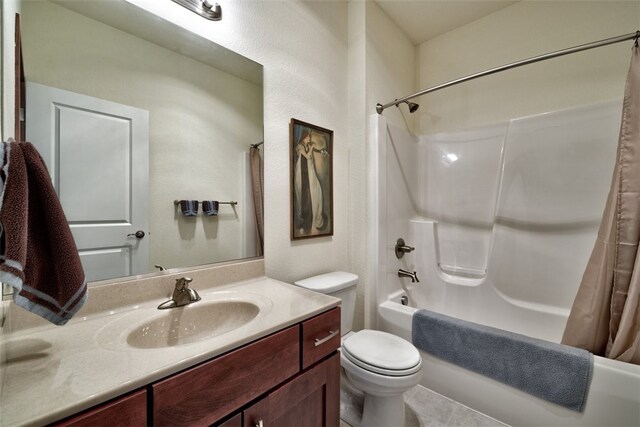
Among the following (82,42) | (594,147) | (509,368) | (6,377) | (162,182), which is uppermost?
(82,42)

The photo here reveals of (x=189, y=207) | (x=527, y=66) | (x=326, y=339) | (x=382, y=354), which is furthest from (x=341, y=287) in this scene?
(x=527, y=66)

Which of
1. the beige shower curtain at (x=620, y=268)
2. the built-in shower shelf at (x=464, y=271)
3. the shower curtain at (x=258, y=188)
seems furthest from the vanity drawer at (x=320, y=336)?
the built-in shower shelf at (x=464, y=271)

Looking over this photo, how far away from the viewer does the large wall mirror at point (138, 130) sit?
2.73 feet

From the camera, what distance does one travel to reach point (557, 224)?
176 centimetres

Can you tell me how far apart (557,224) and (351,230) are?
4.54 feet

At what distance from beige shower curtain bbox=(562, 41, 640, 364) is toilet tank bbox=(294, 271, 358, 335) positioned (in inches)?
44.8

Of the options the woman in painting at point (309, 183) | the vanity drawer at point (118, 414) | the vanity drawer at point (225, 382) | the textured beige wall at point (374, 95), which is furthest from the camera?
the textured beige wall at point (374, 95)

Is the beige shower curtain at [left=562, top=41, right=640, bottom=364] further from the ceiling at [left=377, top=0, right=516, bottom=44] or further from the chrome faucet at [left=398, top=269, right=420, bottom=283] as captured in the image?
the ceiling at [left=377, top=0, right=516, bottom=44]

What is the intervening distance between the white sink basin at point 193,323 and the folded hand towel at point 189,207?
1.28ft

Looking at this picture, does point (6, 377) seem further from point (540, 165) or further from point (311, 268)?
point (540, 165)

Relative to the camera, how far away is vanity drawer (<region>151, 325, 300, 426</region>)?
1.91 ft

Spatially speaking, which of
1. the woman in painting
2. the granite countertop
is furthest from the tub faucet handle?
the granite countertop

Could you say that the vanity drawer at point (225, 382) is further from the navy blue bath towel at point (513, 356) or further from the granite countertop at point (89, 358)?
the navy blue bath towel at point (513, 356)

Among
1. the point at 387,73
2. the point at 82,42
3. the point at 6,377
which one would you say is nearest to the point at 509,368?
the point at 6,377
